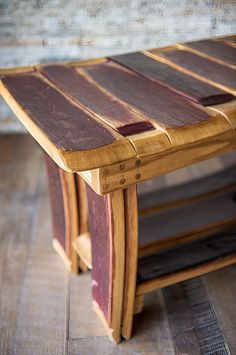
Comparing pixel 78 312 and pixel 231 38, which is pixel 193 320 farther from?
pixel 231 38

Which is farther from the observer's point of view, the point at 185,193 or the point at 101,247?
the point at 185,193

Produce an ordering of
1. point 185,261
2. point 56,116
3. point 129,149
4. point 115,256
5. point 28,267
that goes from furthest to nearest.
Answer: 1. point 28,267
2. point 185,261
3. point 115,256
4. point 56,116
5. point 129,149

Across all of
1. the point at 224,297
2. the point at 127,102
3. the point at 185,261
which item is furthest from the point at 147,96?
the point at 224,297

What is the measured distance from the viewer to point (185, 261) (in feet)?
3.66

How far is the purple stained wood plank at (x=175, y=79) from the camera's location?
90cm

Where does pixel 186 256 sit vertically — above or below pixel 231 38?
below

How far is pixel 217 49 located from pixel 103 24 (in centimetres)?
29

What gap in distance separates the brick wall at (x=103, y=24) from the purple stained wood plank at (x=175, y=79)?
0.38 ft

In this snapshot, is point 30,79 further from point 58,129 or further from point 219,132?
point 219,132

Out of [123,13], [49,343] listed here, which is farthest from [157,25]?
[49,343]

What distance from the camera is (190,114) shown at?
0.84 m

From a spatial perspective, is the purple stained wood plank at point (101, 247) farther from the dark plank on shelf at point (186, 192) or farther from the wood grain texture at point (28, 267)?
the dark plank on shelf at point (186, 192)

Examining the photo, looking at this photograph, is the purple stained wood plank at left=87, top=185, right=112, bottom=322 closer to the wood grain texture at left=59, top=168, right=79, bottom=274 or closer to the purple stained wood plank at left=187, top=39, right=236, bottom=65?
the wood grain texture at left=59, top=168, right=79, bottom=274

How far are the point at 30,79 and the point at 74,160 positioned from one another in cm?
38
